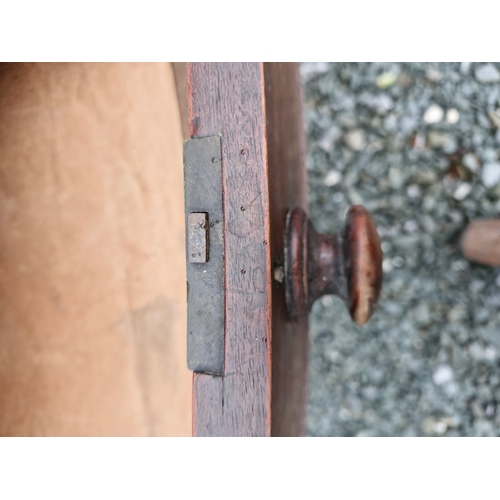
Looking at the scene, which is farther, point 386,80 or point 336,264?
point 386,80

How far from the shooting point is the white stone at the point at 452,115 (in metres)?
1.18

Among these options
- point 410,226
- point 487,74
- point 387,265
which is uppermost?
point 487,74

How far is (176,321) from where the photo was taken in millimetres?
1120

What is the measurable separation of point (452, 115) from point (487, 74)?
13cm

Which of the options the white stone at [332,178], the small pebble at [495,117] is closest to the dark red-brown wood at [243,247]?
the white stone at [332,178]

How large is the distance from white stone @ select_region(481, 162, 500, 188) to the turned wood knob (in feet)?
1.73

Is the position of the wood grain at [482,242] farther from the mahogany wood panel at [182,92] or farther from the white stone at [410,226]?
the mahogany wood panel at [182,92]

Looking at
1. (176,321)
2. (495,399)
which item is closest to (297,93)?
(176,321)

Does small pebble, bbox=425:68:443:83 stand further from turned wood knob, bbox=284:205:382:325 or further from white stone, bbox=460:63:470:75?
turned wood knob, bbox=284:205:382:325

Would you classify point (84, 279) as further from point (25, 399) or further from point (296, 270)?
point (296, 270)

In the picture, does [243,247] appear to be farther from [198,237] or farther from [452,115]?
[452,115]

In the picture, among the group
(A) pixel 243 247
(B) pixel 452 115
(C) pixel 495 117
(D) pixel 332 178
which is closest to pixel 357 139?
(D) pixel 332 178

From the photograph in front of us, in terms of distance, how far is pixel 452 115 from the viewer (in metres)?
1.18

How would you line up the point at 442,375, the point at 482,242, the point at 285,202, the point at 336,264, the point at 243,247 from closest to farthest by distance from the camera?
the point at 243,247, the point at 336,264, the point at 285,202, the point at 482,242, the point at 442,375
